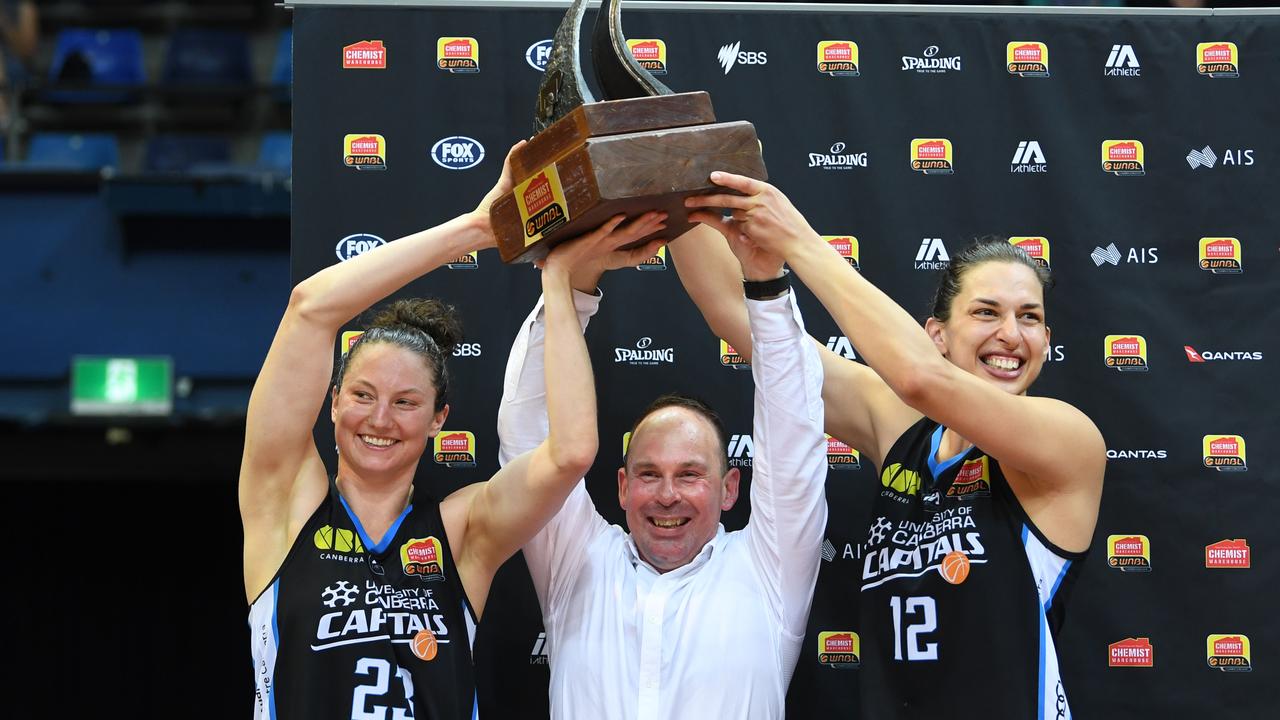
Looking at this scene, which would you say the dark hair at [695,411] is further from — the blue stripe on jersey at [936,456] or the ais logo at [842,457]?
the ais logo at [842,457]

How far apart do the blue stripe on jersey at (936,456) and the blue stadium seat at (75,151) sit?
17.2ft

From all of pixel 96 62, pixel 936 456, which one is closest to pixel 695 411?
pixel 936 456

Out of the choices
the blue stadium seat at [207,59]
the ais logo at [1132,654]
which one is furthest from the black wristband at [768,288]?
the blue stadium seat at [207,59]

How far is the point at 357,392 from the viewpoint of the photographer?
2.65 m

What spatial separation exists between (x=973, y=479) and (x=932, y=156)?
1.12 m

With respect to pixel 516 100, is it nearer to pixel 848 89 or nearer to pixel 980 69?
pixel 848 89

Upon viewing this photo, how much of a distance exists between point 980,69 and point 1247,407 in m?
1.22

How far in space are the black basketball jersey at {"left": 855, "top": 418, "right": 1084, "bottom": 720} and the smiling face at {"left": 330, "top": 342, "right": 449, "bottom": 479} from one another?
1.09 metres

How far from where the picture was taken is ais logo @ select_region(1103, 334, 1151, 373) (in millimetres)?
3379

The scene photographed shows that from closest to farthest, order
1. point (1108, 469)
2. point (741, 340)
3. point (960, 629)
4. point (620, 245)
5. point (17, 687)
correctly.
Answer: point (620, 245) → point (960, 629) → point (741, 340) → point (1108, 469) → point (17, 687)

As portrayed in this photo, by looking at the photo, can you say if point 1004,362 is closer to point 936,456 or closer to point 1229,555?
point 936,456

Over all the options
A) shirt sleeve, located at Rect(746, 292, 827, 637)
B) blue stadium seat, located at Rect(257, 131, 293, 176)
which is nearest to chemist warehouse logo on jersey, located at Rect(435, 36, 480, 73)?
shirt sleeve, located at Rect(746, 292, 827, 637)

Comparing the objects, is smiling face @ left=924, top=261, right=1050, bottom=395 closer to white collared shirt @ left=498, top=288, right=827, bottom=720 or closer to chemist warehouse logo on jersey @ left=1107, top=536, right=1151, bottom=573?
white collared shirt @ left=498, top=288, right=827, bottom=720

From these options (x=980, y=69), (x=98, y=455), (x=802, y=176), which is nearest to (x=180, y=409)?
(x=98, y=455)
